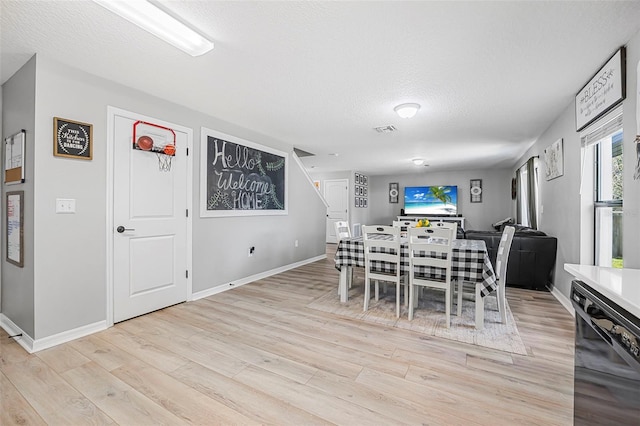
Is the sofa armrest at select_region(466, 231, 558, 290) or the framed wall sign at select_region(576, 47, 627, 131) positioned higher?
the framed wall sign at select_region(576, 47, 627, 131)

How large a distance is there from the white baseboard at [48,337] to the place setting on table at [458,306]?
2110mm

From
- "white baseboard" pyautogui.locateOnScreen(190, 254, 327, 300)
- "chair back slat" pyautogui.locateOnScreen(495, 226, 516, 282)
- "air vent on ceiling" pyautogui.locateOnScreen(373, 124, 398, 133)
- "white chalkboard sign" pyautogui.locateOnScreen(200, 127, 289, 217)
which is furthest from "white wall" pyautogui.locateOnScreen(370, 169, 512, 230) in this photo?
"chair back slat" pyautogui.locateOnScreen(495, 226, 516, 282)

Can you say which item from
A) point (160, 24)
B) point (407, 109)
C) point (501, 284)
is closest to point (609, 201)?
point (501, 284)

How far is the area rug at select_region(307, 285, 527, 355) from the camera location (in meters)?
2.43

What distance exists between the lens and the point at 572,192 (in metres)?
3.18

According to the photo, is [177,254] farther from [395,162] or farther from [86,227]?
[395,162]

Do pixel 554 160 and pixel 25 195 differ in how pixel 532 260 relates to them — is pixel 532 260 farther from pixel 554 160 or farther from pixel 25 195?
pixel 25 195

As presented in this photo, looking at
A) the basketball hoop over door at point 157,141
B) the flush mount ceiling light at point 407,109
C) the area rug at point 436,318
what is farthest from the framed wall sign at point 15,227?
the flush mount ceiling light at point 407,109

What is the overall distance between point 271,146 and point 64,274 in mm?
Result: 3222

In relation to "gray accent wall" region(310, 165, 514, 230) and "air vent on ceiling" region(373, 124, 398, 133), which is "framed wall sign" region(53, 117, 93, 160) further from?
"gray accent wall" region(310, 165, 514, 230)

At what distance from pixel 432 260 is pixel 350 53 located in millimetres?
1971

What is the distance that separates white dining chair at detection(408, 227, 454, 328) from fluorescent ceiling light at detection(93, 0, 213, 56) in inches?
94.7

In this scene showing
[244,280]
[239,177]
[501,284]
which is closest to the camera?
[501,284]

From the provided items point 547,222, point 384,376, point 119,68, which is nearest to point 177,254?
point 119,68
